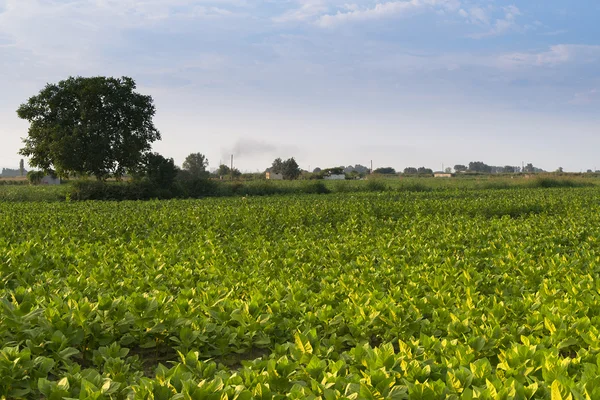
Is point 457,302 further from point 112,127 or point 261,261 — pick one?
point 112,127

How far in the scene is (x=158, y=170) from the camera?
36969 mm

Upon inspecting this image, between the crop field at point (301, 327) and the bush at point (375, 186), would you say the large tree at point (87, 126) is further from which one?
the crop field at point (301, 327)

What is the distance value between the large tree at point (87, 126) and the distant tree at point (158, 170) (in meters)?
0.87

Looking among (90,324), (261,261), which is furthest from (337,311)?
(261,261)

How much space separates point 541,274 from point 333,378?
239 inches

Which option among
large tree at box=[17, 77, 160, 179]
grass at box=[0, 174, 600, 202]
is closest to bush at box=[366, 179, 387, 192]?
grass at box=[0, 174, 600, 202]

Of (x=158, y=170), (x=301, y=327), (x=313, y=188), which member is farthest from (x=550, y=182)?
(x=301, y=327)

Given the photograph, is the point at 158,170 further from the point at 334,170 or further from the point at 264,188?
the point at 334,170

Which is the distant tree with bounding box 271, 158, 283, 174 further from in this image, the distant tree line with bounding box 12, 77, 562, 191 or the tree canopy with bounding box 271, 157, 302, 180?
the distant tree line with bounding box 12, 77, 562, 191

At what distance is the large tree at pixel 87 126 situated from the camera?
A: 3584cm

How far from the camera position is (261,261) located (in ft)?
28.8

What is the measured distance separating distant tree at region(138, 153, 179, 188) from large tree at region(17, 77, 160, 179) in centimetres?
87

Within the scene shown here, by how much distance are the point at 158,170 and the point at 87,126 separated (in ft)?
20.1

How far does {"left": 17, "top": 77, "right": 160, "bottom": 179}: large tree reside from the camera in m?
35.8
